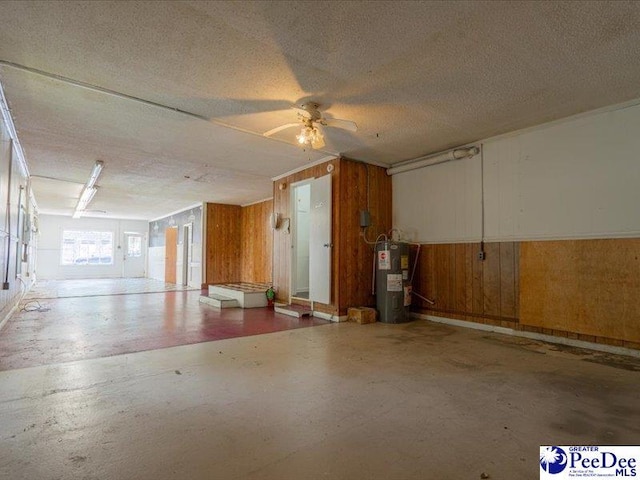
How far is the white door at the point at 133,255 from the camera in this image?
14.5 meters

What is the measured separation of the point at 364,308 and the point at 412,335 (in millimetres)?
1022

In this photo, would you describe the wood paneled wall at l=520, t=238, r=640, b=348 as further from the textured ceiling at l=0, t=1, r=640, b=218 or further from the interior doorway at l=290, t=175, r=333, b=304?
the interior doorway at l=290, t=175, r=333, b=304

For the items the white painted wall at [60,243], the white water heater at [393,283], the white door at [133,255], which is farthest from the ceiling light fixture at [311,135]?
the white door at [133,255]

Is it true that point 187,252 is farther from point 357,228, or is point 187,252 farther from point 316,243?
point 357,228

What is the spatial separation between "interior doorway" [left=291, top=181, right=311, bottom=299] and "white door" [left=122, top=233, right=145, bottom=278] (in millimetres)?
11227

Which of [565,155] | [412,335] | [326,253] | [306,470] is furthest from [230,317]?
[565,155]

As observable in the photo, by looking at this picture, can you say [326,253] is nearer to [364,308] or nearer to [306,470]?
[364,308]

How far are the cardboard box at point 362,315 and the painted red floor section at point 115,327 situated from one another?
43cm

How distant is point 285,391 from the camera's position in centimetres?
230

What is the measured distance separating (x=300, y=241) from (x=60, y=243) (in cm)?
1220

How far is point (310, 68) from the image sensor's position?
2.73m

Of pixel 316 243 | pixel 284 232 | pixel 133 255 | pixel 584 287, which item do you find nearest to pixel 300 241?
pixel 284 232

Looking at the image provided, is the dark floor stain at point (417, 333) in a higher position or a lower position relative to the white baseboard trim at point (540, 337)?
lower

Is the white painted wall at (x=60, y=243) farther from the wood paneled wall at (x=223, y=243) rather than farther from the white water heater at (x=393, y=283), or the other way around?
the white water heater at (x=393, y=283)
